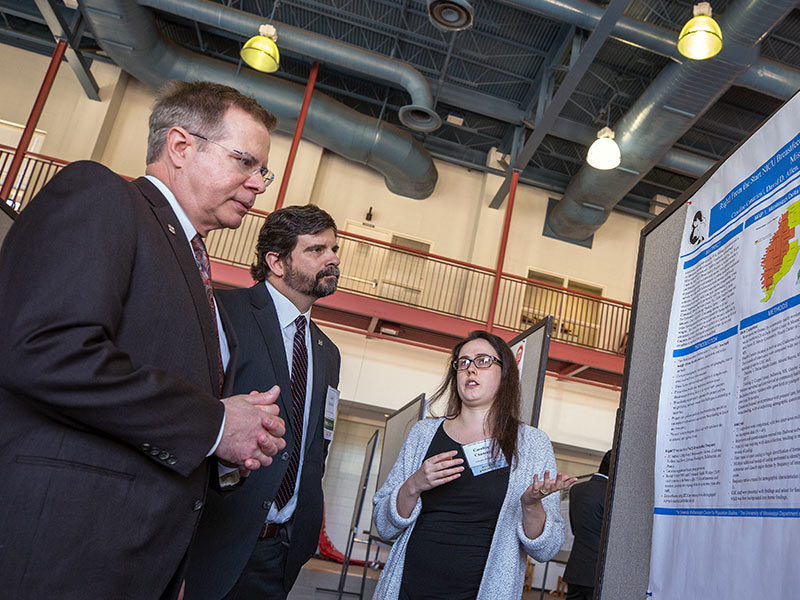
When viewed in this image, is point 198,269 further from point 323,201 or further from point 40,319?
point 323,201

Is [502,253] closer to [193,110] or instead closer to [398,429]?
[398,429]

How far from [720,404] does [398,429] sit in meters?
4.82

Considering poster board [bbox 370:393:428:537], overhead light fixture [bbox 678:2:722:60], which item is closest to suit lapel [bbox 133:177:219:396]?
poster board [bbox 370:393:428:537]

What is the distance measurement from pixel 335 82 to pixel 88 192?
11.3 metres

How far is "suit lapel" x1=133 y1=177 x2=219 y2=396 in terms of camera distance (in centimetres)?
125

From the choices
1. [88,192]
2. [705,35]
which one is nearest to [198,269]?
[88,192]

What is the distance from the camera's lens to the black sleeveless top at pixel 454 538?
1929 mm

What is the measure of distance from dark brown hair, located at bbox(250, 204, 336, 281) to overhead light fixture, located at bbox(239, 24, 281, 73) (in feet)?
19.2

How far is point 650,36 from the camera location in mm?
7590

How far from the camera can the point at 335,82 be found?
11.6 meters

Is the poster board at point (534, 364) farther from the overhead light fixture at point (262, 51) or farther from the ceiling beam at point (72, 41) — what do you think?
the ceiling beam at point (72, 41)

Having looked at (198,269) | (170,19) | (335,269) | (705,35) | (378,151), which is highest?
(170,19)

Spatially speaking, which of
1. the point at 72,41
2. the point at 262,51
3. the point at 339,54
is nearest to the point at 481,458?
the point at 262,51

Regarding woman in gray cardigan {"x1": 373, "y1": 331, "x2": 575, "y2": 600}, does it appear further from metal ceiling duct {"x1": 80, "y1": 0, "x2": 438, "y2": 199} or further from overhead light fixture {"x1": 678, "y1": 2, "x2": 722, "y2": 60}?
metal ceiling duct {"x1": 80, "y1": 0, "x2": 438, "y2": 199}
